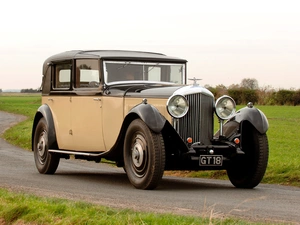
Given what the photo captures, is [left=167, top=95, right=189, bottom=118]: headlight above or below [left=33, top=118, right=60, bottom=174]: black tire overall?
above

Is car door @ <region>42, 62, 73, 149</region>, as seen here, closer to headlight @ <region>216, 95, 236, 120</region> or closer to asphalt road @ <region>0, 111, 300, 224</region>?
asphalt road @ <region>0, 111, 300, 224</region>

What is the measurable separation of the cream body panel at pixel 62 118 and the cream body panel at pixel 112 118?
135 centimetres

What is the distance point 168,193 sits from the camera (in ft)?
33.6

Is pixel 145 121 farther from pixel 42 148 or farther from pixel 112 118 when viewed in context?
pixel 42 148

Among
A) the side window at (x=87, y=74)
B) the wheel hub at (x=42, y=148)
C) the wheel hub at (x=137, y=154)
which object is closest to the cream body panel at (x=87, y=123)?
the side window at (x=87, y=74)

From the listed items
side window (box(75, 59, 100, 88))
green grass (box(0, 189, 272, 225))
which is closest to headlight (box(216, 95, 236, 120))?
side window (box(75, 59, 100, 88))

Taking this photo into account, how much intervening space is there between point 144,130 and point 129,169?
2.68 ft

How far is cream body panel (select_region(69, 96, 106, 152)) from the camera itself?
1213 cm

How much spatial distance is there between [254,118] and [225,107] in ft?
1.63

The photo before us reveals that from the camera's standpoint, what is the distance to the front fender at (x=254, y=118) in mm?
11296

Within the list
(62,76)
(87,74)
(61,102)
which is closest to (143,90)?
(87,74)

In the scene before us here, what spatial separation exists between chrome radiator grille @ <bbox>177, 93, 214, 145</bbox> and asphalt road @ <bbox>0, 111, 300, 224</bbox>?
0.84m

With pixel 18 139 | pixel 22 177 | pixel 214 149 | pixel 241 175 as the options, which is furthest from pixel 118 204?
pixel 18 139

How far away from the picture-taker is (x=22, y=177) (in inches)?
500
